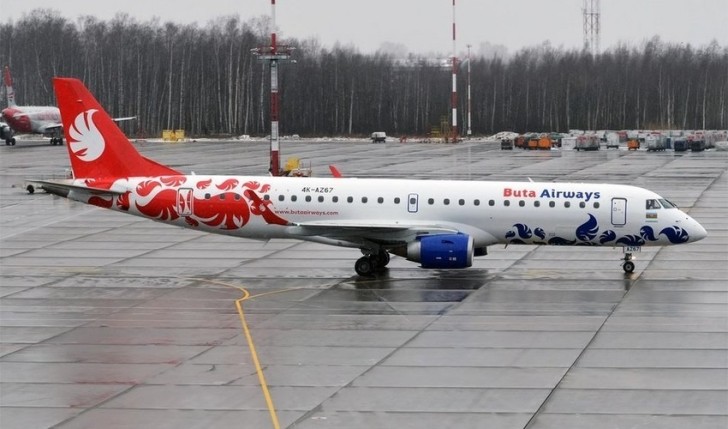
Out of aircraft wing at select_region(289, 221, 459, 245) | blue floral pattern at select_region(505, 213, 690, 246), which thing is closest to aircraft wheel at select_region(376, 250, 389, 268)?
aircraft wing at select_region(289, 221, 459, 245)

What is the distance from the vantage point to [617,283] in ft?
131

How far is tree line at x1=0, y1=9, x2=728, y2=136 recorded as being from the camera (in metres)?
163

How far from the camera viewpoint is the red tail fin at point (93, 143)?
1686 inches

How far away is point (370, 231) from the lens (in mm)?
40438

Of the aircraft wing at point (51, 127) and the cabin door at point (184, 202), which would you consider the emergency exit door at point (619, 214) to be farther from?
the aircraft wing at point (51, 127)

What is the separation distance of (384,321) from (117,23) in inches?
6385

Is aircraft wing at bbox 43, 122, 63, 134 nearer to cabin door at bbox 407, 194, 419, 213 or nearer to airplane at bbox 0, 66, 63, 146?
airplane at bbox 0, 66, 63, 146

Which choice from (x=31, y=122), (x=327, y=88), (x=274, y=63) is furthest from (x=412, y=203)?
(x=327, y=88)

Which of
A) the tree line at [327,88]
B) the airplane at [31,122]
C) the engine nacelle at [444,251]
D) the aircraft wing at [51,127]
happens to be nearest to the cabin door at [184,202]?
the engine nacelle at [444,251]

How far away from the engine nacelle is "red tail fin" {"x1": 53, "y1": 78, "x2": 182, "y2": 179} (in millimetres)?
9835

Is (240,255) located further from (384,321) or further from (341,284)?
(384,321)

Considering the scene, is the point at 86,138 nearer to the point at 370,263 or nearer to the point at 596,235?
the point at 370,263

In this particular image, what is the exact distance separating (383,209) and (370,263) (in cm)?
196

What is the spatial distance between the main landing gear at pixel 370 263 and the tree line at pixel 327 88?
117 m
